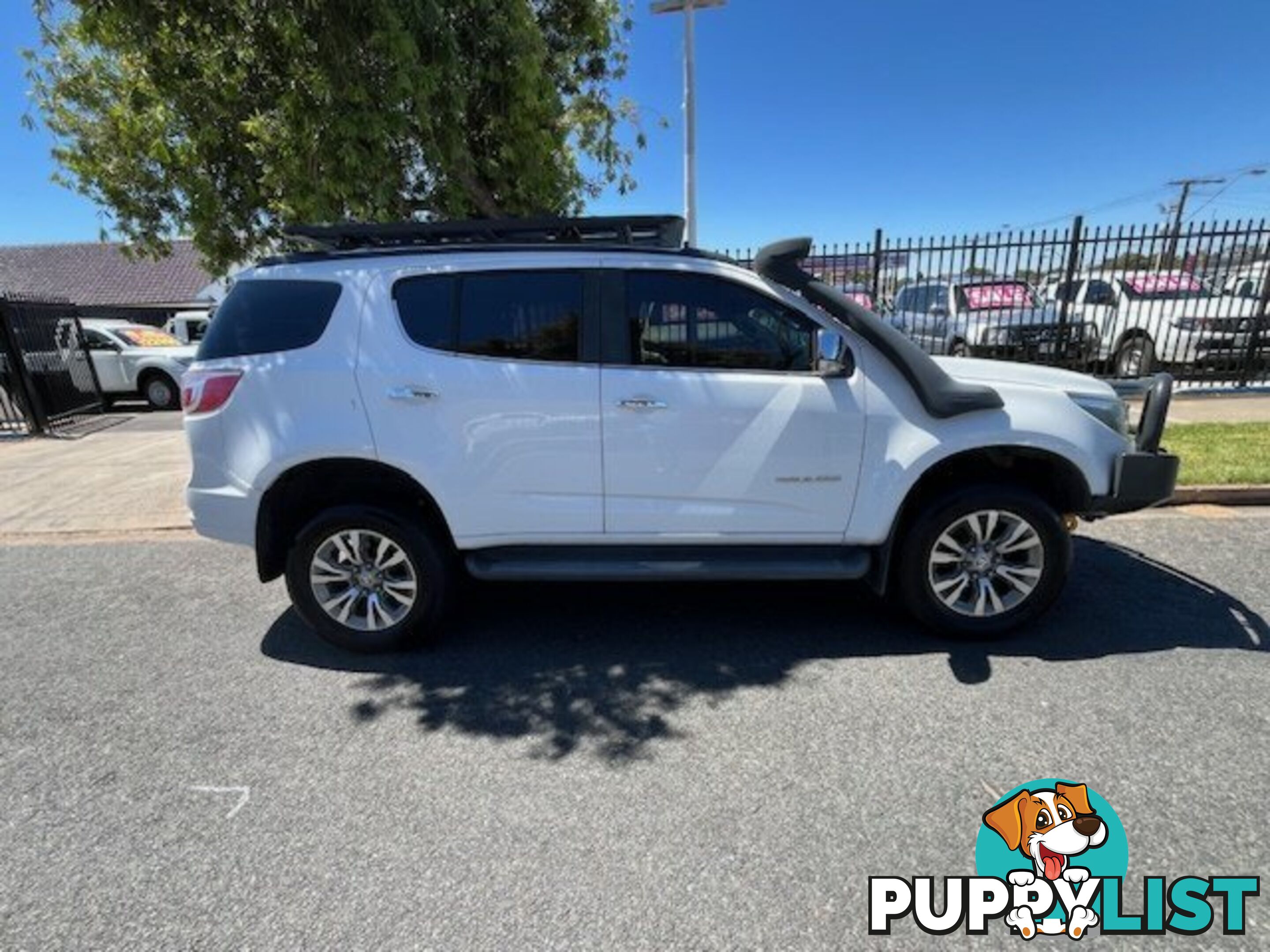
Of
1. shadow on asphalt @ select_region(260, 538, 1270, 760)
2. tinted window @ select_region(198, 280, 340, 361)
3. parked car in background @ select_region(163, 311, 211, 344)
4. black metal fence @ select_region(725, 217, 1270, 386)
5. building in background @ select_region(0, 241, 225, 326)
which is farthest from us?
building in background @ select_region(0, 241, 225, 326)

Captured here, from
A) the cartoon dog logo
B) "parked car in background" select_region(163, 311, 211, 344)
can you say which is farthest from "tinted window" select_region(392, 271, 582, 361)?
"parked car in background" select_region(163, 311, 211, 344)

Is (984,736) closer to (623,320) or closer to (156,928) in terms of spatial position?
(623,320)

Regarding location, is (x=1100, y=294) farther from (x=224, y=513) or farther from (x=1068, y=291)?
(x=224, y=513)

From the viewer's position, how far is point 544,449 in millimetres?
3303

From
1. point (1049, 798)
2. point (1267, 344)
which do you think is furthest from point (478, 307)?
point (1267, 344)

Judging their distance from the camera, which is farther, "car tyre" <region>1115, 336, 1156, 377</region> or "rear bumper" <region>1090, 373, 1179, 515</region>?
"car tyre" <region>1115, 336, 1156, 377</region>

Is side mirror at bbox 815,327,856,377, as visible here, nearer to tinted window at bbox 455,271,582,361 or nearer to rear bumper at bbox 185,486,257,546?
tinted window at bbox 455,271,582,361

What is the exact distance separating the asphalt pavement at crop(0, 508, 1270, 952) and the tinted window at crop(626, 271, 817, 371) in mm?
1423

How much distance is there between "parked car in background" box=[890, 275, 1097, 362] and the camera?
9977mm

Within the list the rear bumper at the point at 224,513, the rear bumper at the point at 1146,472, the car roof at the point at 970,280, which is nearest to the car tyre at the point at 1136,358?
the car roof at the point at 970,280

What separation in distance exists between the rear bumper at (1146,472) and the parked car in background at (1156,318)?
7468 millimetres

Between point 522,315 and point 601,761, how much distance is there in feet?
6.71

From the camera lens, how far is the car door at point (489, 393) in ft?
10.7

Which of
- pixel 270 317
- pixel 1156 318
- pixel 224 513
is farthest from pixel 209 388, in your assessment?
pixel 1156 318
